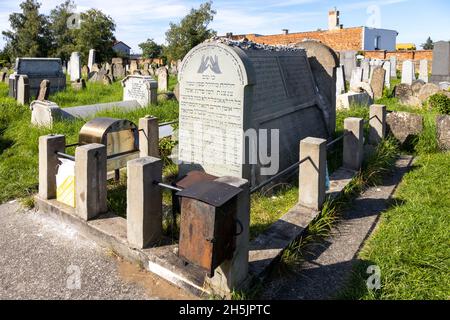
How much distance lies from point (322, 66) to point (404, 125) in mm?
1829

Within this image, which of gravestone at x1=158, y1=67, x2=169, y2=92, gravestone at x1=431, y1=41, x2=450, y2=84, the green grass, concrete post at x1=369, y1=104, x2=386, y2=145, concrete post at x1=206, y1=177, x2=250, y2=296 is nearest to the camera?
concrete post at x1=206, y1=177, x2=250, y2=296

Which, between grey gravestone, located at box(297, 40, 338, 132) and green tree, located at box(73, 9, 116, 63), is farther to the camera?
green tree, located at box(73, 9, 116, 63)

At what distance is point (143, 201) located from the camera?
10.6 feet

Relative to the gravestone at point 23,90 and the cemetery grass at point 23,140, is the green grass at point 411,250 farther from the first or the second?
the gravestone at point 23,90


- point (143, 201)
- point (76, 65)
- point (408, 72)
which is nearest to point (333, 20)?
point (408, 72)

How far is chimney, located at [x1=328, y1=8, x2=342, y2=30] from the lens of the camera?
3953cm

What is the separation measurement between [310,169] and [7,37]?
1896 inches

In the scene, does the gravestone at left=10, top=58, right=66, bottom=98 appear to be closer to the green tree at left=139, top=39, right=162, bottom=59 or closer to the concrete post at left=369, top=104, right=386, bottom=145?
the concrete post at left=369, top=104, right=386, bottom=145

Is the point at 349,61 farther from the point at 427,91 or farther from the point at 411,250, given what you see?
the point at 411,250

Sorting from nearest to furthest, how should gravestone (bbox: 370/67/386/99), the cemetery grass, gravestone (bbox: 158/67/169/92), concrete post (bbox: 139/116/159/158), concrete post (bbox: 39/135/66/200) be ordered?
concrete post (bbox: 39/135/66/200), the cemetery grass, concrete post (bbox: 139/116/159/158), gravestone (bbox: 370/67/386/99), gravestone (bbox: 158/67/169/92)

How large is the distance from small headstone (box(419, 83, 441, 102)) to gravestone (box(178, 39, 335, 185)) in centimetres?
693

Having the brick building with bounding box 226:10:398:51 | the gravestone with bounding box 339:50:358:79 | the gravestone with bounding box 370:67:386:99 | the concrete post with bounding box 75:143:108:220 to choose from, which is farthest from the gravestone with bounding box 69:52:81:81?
the brick building with bounding box 226:10:398:51

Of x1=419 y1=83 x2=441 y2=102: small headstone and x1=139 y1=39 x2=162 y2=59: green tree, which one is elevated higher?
x1=139 y1=39 x2=162 y2=59: green tree

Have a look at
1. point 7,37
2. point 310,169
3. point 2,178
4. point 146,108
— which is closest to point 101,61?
point 7,37
